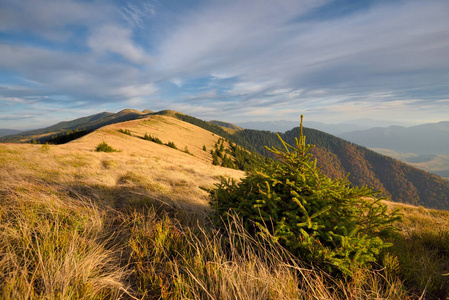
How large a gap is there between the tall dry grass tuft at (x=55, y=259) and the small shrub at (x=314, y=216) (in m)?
2.47

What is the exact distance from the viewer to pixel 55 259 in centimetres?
321

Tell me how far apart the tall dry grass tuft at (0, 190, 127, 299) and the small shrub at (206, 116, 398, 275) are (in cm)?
247

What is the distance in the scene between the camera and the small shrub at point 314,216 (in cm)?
318

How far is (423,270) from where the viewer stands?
3545mm

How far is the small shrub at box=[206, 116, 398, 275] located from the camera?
3.18 metres

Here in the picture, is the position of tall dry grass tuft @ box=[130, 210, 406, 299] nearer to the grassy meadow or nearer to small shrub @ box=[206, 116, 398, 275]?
the grassy meadow

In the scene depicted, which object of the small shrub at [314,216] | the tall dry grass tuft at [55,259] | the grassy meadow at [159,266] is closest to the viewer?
the tall dry grass tuft at [55,259]

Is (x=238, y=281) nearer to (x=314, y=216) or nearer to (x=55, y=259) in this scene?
(x=314, y=216)

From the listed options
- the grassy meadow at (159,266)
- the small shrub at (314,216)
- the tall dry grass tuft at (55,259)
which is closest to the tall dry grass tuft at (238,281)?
the grassy meadow at (159,266)

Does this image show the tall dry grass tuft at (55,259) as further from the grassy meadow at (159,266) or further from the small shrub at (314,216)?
the small shrub at (314,216)

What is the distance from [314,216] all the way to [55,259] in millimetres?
4599

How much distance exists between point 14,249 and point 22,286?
1.17 m

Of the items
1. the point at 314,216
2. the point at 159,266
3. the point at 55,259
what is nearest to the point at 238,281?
the point at 159,266

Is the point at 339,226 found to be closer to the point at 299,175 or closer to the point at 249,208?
the point at 299,175
